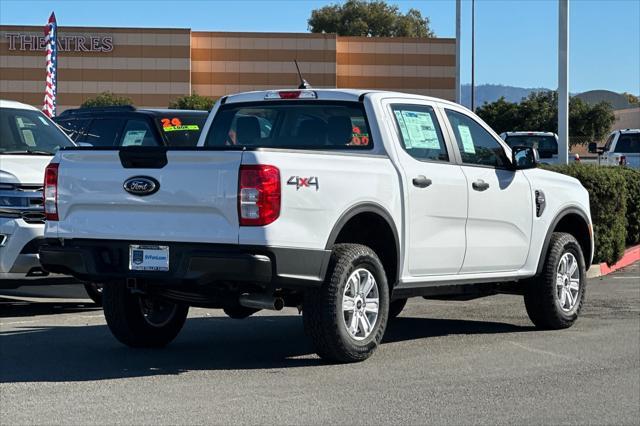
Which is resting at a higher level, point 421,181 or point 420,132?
point 420,132

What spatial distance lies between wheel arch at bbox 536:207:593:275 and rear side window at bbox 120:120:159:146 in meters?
5.56

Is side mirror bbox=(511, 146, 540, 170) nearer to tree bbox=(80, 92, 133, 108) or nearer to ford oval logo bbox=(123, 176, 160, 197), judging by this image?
ford oval logo bbox=(123, 176, 160, 197)

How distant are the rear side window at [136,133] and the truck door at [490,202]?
5602 mm

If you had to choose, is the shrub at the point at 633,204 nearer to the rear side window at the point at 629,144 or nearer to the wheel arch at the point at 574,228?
the wheel arch at the point at 574,228

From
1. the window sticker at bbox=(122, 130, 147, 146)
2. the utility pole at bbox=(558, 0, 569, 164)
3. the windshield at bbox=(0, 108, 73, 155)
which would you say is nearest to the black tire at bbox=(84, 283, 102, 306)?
the windshield at bbox=(0, 108, 73, 155)

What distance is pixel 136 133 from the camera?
14.3 m

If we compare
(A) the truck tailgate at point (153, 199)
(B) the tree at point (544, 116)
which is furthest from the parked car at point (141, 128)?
(B) the tree at point (544, 116)

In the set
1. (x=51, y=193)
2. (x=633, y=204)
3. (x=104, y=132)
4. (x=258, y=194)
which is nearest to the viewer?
(x=258, y=194)

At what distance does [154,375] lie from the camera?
7816mm

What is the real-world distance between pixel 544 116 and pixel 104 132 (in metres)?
49.3

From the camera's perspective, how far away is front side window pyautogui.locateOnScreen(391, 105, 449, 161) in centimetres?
895

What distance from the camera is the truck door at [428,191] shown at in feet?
28.5

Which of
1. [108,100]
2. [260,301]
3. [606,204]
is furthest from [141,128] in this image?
[108,100]

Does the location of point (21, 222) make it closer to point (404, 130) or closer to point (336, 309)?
point (404, 130)
